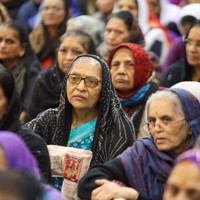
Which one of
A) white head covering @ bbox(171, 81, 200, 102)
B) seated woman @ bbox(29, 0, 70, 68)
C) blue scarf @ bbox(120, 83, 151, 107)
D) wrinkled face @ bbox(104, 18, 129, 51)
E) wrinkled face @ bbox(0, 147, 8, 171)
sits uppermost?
wrinkled face @ bbox(0, 147, 8, 171)

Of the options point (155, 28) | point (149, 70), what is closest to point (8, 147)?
point (149, 70)

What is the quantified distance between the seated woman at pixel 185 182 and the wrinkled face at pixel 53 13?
575 cm

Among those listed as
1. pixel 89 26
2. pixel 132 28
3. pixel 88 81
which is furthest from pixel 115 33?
pixel 88 81

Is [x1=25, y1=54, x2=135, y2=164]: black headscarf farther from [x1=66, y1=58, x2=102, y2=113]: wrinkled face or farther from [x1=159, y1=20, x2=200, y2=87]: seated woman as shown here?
[x1=159, y1=20, x2=200, y2=87]: seated woman

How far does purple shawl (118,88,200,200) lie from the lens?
516 centimetres

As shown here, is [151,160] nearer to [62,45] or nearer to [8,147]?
[8,147]

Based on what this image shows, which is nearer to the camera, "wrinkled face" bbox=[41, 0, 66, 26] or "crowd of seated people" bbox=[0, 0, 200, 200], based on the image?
"crowd of seated people" bbox=[0, 0, 200, 200]

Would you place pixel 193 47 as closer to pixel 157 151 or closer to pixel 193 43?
pixel 193 43

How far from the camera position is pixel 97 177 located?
17.0ft

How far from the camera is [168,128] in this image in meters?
5.25

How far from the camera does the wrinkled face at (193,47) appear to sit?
7.53m

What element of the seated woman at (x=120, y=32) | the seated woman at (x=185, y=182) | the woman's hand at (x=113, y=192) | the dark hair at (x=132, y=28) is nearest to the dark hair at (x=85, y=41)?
the seated woman at (x=120, y=32)

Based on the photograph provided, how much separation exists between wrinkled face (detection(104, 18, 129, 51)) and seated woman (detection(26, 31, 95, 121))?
66cm

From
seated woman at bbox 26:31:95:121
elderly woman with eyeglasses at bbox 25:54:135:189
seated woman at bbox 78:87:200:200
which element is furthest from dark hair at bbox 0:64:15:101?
seated woman at bbox 26:31:95:121
